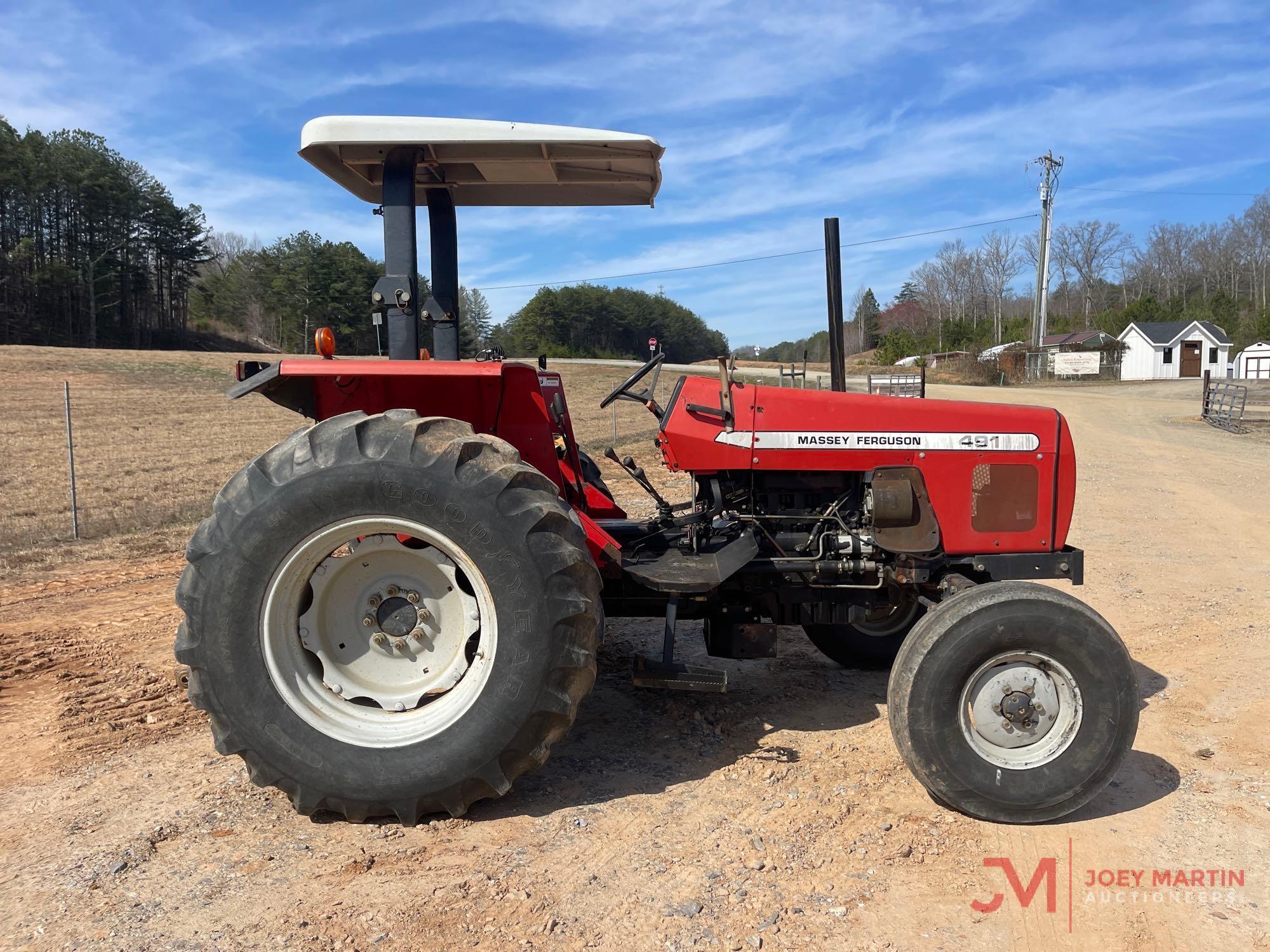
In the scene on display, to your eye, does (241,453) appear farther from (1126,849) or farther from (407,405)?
(1126,849)

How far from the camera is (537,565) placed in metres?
2.75

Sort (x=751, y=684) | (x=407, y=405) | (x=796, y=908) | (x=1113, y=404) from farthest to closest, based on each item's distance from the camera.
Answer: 1. (x=1113, y=404)
2. (x=751, y=684)
3. (x=407, y=405)
4. (x=796, y=908)

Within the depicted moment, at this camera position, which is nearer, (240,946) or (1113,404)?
(240,946)

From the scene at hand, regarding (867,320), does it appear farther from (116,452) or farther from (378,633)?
(378,633)

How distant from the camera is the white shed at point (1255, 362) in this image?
4262cm

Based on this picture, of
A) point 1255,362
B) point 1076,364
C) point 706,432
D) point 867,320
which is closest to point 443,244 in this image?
point 706,432

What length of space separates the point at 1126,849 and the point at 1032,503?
4.35 ft

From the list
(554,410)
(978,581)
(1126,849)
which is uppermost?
(554,410)

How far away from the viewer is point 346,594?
301 centimetres

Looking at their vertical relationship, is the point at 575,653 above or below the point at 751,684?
above

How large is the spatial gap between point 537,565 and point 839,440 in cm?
139

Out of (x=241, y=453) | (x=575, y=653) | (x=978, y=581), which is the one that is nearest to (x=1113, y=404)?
(x=241, y=453)

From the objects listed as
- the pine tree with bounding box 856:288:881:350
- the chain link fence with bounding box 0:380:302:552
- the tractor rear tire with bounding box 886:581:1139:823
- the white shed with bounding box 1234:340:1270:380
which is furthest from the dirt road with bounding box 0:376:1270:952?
the pine tree with bounding box 856:288:881:350

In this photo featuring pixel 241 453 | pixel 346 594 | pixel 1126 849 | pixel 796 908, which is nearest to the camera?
pixel 796 908
